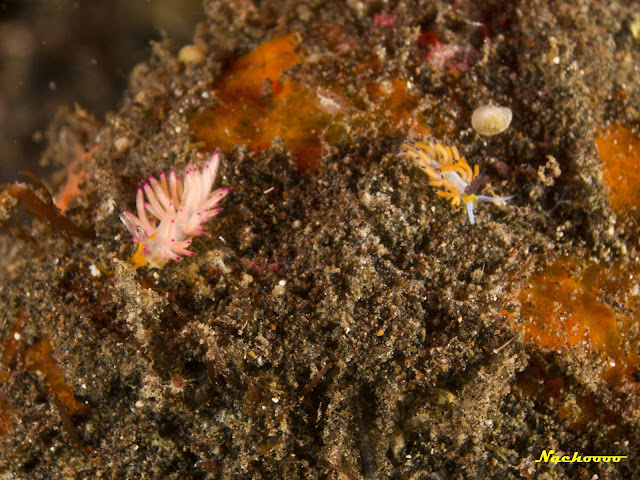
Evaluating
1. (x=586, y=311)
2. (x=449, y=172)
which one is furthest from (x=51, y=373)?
(x=586, y=311)

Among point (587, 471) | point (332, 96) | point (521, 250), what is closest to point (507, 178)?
point (521, 250)

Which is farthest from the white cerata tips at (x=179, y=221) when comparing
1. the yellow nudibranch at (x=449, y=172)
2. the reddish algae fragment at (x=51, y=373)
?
the yellow nudibranch at (x=449, y=172)

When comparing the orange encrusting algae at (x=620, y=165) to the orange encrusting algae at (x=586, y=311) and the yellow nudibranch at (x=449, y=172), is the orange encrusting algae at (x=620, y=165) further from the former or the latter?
the yellow nudibranch at (x=449, y=172)

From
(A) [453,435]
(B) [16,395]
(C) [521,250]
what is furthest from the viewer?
(B) [16,395]

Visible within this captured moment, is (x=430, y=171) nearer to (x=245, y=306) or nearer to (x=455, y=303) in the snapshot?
(x=455, y=303)

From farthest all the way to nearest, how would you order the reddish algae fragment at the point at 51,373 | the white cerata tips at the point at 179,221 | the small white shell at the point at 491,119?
the small white shell at the point at 491,119 → the reddish algae fragment at the point at 51,373 → the white cerata tips at the point at 179,221

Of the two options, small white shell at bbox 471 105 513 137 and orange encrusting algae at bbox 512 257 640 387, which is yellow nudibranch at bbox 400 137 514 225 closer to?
small white shell at bbox 471 105 513 137
